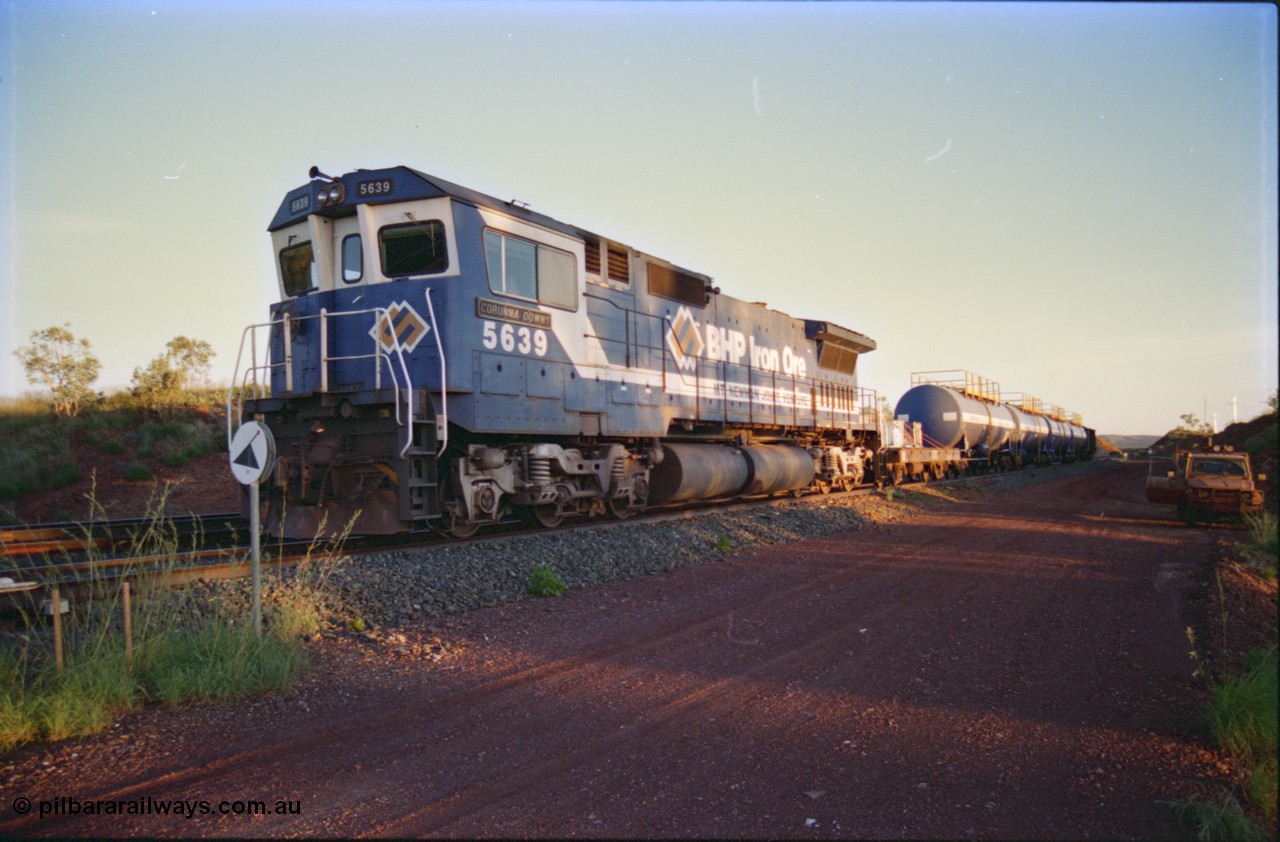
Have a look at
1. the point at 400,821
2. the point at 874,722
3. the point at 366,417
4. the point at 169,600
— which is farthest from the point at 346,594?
the point at 874,722

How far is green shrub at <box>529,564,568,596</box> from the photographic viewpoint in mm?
8234

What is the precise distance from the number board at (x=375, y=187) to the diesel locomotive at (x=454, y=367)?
24 millimetres

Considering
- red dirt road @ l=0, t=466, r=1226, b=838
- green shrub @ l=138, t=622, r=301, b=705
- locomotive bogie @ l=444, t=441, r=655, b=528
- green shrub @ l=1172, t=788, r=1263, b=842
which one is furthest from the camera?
locomotive bogie @ l=444, t=441, r=655, b=528

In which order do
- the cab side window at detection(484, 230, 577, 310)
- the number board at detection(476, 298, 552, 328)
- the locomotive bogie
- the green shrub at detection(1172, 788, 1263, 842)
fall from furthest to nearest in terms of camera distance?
the cab side window at detection(484, 230, 577, 310), the locomotive bogie, the number board at detection(476, 298, 552, 328), the green shrub at detection(1172, 788, 1263, 842)

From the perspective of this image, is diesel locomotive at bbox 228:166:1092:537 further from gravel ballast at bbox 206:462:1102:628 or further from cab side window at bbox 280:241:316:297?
gravel ballast at bbox 206:462:1102:628

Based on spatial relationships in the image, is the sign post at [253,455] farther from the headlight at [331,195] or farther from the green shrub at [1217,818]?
the green shrub at [1217,818]

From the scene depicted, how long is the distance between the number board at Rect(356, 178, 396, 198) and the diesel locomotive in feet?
0.08

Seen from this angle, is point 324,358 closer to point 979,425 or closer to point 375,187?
point 375,187

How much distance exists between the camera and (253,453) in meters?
6.00

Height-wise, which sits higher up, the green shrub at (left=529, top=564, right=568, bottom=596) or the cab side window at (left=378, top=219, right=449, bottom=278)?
the cab side window at (left=378, top=219, right=449, bottom=278)

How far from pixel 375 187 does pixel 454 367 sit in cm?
238

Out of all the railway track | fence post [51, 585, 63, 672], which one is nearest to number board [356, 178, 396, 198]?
the railway track

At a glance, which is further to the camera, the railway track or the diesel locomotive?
the diesel locomotive

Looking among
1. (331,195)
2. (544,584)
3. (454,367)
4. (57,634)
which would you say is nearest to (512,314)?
(454,367)
